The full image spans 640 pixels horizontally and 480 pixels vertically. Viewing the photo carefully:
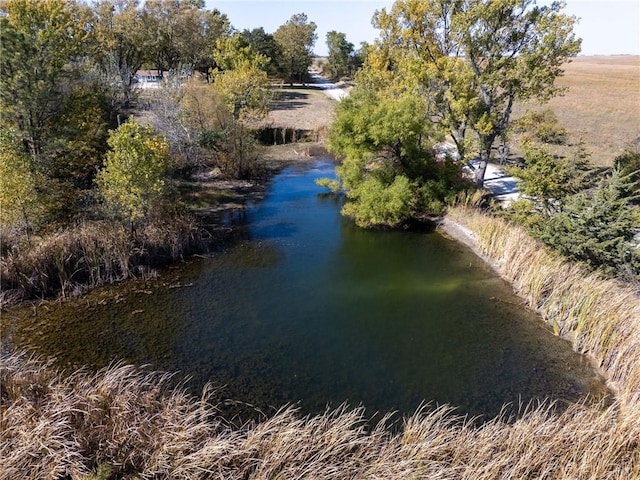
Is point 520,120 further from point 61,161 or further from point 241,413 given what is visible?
point 61,161

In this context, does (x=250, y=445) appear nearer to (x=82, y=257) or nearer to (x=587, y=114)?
(x=82, y=257)

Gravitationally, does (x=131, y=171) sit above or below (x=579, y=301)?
above

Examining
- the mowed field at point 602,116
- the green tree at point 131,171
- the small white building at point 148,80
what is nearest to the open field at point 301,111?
the small white building at point 148,80

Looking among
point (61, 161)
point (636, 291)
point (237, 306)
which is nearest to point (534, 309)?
point (636, 291)

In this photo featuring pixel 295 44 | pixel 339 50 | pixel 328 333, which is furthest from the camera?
pixel 339 50

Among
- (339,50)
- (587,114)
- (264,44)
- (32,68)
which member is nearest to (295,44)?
(264,44)

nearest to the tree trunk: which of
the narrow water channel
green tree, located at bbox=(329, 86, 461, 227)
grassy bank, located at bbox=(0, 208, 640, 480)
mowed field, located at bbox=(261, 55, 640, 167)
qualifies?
green tree, located at bbox=(329, 86, 461, 227)

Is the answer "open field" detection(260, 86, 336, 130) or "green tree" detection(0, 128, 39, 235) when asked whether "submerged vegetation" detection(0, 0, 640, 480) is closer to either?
"green tree" detection(0, 128, 39, 235)
